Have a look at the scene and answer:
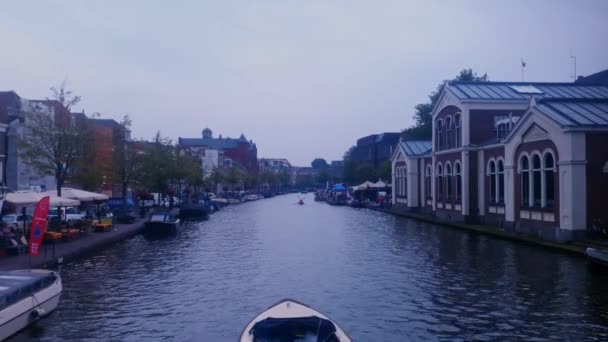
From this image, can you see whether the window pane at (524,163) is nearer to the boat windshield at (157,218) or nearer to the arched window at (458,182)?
the arched window at (458,182)

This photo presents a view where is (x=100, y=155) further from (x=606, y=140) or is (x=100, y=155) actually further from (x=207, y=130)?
(x=207, y=130)

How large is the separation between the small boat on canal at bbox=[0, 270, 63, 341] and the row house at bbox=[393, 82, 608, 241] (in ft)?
73.3

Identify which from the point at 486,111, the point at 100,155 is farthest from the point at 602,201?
the point at 100,155

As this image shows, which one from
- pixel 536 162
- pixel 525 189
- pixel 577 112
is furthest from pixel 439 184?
pixel 577 112

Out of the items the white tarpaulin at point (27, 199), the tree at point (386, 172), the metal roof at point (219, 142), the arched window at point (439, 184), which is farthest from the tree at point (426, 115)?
the metal roof at point (219, 142)

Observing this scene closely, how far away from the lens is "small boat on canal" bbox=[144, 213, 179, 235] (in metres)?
38.2

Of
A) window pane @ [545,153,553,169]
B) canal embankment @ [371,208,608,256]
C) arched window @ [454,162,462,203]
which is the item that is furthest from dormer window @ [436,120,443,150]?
window pane @ [545,153,553,169]

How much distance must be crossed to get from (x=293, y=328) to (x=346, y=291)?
23.4 ft

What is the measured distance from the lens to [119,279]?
2097 centimetres

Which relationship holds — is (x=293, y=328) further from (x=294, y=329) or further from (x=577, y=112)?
(x=577, y=112)

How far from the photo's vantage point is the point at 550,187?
29.9 metres

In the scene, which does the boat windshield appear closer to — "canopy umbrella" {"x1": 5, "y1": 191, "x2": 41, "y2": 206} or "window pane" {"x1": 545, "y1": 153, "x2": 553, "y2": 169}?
"canopy umbrella" {"x1": 5, "y1": 191, "x2": 41, "y2": 206}

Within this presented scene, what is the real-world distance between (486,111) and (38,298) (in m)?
34.7

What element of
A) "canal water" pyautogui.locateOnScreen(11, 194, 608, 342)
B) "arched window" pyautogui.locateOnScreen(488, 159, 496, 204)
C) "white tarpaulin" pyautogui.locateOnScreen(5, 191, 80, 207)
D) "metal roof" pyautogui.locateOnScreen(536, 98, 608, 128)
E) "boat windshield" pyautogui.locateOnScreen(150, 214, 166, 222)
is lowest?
"canal water" pyautogui.locateOnScreen(11, 194, 608, 342)
